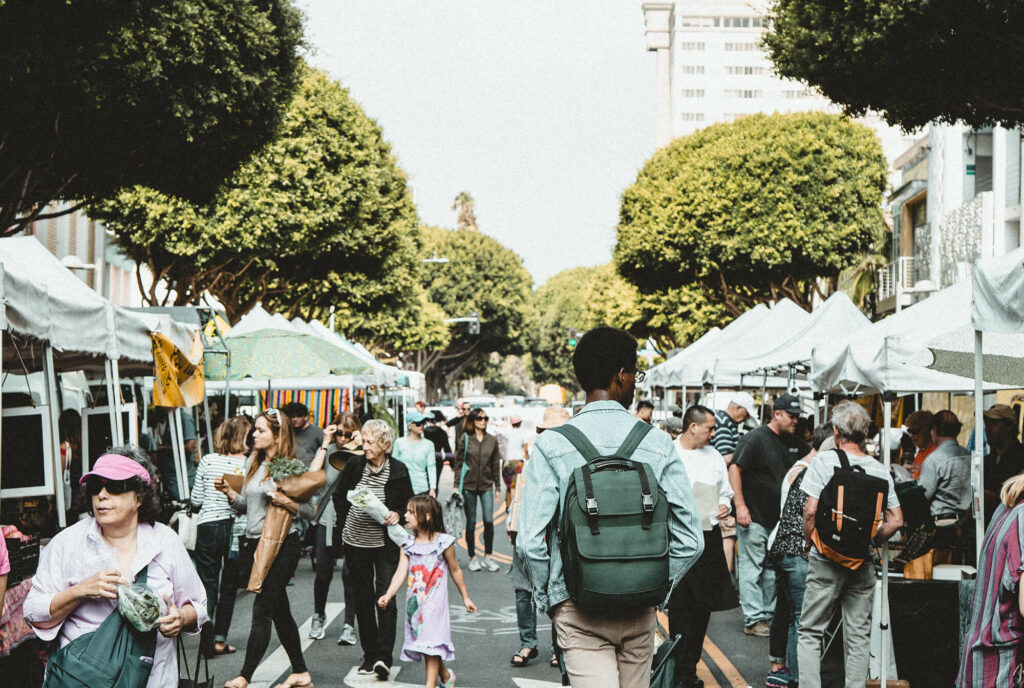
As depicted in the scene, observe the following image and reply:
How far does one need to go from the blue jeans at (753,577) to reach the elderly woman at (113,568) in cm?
644

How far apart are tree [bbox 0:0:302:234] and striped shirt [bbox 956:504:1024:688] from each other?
1122 centimetres

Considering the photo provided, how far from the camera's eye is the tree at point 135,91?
13.3m

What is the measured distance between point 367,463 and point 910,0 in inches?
288

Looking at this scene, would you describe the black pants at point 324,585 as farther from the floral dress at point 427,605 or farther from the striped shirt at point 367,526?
the floral dress at point 427,605

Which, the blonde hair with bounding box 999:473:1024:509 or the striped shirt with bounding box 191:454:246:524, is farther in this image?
the striped shirt with bounding box 191:454:246:524

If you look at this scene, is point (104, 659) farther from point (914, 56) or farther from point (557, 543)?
point (914, 56)

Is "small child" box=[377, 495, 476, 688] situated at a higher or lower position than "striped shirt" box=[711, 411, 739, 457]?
lower

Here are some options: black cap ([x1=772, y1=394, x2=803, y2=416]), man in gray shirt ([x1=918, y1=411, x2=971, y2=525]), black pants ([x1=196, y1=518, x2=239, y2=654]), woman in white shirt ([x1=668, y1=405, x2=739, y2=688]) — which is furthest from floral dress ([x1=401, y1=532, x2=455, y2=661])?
man in gray shirt ([x1=918, y1=411, x2=971, y2=525])

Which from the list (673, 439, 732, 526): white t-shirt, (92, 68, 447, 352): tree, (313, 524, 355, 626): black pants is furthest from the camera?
(92, 68, 447, 352): tree

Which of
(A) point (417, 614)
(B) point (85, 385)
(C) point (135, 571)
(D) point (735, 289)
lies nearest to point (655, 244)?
(D) point (735, 289)

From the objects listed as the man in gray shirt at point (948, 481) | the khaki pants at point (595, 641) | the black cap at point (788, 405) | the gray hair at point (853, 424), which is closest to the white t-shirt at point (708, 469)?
the black cap at point (788, 405)

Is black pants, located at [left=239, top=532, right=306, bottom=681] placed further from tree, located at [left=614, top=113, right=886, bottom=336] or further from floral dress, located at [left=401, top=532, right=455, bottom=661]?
tree, located at [left=614, top=113, right=886, bottom=336]

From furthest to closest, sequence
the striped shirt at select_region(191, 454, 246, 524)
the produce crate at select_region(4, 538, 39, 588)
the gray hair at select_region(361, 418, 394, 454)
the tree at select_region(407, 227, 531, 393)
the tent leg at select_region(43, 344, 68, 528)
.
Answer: the tree at select_region(407, 227, 531, 393)
the striped shirt at select_region(191, 454, 246, 524)
the gray hair at select_region(361, 418, 394, 454)
the tent leg at select_region(43, 344, 68, 528)
the produce crate at select_region(4, 538, 39, 588)

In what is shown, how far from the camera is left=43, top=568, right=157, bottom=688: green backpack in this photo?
172 inches
